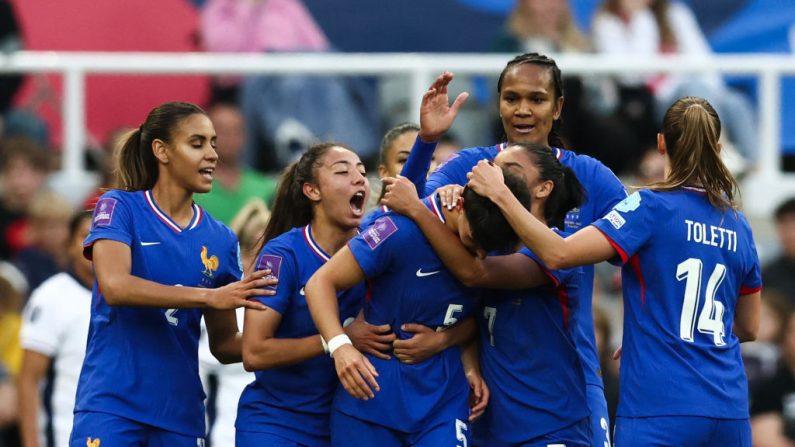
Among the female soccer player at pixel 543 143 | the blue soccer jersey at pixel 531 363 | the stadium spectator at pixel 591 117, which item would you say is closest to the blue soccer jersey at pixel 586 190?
the female soccer player at pixel 543 143

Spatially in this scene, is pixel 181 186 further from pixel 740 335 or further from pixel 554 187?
pixel 740 335

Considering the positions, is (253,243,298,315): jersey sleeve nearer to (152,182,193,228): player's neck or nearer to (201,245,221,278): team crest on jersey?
(201,245,221,278): team crest on jersey

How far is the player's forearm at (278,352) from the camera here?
6.22 meters

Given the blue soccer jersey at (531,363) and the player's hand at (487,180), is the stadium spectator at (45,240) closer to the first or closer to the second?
the blue soccer jersey at (531,363)

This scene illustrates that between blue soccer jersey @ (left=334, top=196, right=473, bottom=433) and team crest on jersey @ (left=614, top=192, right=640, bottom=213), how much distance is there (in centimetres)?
71

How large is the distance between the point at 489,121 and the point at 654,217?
460cm

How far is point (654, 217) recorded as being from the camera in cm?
597

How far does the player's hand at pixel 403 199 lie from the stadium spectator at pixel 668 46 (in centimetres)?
498

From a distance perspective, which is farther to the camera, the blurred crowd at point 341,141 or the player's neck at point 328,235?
the blurred crowd at point 341,141

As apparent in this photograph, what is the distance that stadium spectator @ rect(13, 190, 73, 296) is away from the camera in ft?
33.9

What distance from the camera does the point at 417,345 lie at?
611cm

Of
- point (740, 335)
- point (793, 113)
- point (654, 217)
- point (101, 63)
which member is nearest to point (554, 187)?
point (654, 217)

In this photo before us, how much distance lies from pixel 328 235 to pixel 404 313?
63 cm

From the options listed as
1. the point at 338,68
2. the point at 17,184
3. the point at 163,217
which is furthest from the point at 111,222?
the point at 338,68
